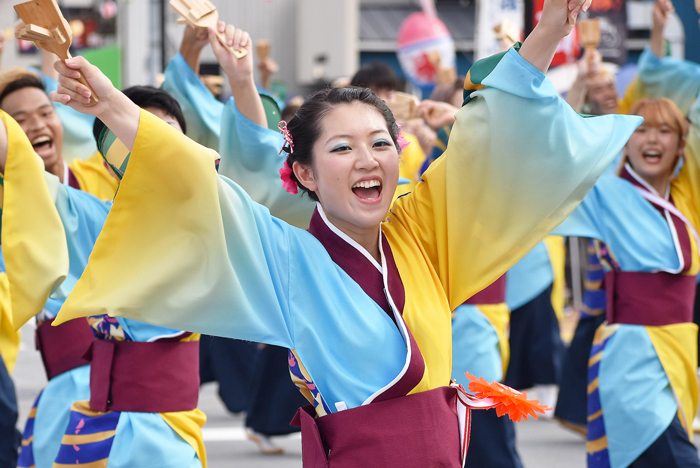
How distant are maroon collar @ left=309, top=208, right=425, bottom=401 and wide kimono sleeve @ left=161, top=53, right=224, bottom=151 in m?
1.13

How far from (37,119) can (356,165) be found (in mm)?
1403

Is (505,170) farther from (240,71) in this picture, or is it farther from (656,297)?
(656,297)

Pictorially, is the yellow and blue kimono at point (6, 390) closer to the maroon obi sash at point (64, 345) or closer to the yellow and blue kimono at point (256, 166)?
the maroon obi sash at point (64, 345)

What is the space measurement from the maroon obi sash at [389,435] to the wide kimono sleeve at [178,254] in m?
0.21


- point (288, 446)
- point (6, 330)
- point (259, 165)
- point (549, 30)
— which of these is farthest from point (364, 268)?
point (288, 446)

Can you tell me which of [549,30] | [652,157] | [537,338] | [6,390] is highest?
[549,30]

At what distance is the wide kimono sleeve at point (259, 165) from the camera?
2340 millimetres

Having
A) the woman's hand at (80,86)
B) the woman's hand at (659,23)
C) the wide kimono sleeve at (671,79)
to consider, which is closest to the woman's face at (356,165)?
the woman's hand at (80,86)

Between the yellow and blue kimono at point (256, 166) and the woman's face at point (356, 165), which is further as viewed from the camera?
the yellow and blue kimono at point (256, 166)

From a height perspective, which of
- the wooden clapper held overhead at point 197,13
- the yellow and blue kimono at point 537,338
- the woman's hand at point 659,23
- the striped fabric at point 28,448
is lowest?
the yellow and blue kimono at point 537,338

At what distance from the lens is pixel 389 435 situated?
163 cm

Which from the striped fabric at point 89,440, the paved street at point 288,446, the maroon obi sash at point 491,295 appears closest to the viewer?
the striped fabric at point 89,440

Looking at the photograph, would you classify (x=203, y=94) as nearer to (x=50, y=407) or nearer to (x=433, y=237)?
(x=50, y=407)

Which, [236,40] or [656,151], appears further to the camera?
[656,151]
